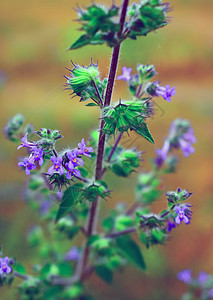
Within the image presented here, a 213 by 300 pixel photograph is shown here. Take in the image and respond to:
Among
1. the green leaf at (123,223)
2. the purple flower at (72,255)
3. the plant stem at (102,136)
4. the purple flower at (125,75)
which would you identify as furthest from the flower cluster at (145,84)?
the purple flower at (72,255)

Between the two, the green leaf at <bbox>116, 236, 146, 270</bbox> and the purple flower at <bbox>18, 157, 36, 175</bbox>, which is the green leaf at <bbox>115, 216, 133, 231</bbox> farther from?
the purple flower at <bbox>18, 157, 36, 175</bbox>

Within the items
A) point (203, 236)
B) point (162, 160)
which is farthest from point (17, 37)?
point (203, 236)

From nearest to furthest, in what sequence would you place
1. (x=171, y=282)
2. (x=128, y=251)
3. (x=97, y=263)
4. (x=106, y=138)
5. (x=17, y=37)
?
1. (x=106, y=138)
2. (x=128, y=251)
3. (x=97, y=263)
4. (x=171, y=282)
5. (x=17, y=37)

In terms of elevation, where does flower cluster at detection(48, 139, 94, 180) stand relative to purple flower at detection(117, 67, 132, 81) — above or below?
below

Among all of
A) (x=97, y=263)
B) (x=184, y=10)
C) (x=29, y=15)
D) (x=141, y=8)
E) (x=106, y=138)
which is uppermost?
(x=184, y=10)

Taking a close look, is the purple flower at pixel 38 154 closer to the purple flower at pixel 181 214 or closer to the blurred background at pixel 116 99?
the purple flower at pixel 181 214

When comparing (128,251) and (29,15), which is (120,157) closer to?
(128,251)

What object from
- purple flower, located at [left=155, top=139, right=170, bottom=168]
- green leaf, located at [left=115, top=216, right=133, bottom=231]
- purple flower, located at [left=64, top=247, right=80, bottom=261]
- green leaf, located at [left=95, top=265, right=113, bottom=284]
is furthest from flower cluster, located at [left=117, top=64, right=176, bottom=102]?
purple flower, located at [left=64, top=247, right=80, bottom=261]
